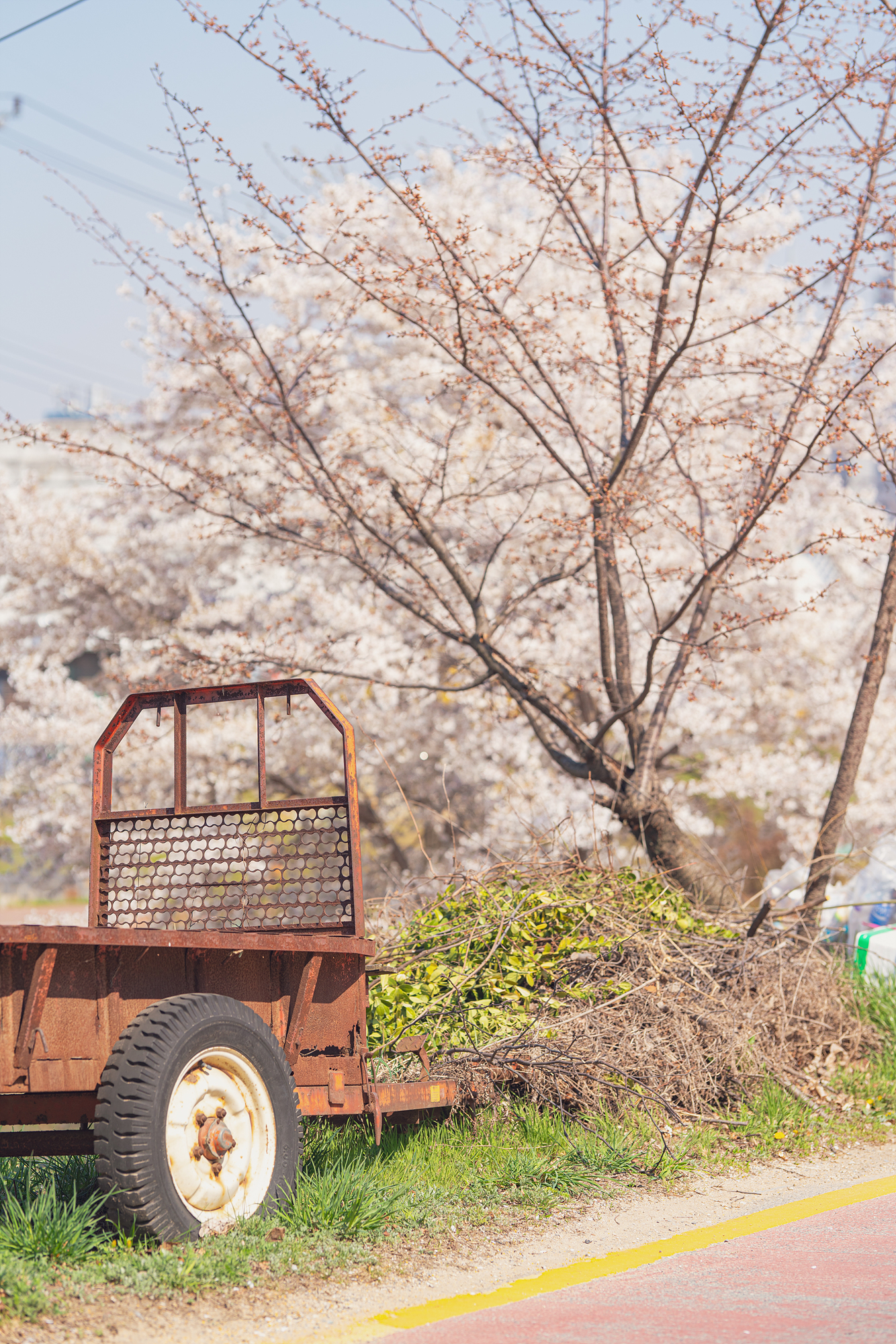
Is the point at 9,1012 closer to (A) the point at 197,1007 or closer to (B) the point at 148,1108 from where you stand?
(B) the point at 148,1108

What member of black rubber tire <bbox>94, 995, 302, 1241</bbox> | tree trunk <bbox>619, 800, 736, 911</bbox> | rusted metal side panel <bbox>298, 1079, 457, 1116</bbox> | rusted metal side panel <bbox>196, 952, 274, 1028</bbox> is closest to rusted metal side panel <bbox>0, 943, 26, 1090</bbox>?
black rubber tire <bbox>94, 995, 302, 1241</bbox>

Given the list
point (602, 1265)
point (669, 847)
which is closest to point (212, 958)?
point (602, 1265)

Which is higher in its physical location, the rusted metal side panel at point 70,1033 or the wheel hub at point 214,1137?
the rusted metal side panel at point 70,1033

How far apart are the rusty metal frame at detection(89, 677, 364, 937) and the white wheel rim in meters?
0.97

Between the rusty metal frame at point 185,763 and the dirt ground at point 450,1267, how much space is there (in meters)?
1.28

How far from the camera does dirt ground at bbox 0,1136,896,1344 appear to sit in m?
3.59

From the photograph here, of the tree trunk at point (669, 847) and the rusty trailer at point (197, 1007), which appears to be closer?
the rusty trailer at point (197, 1007)

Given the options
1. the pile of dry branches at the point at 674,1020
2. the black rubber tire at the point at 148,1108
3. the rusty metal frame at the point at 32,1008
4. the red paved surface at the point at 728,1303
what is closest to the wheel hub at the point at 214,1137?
the black rubber tire at the point at 148,1108

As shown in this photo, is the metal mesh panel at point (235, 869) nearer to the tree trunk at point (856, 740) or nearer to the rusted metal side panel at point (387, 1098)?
the rusted metal side panel at point (387, 1098)

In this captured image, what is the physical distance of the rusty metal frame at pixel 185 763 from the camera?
519 centimetres

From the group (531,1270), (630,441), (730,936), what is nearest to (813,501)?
(630,441)

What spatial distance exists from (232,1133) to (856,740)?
20.0 feet

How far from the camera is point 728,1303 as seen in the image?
3.96m

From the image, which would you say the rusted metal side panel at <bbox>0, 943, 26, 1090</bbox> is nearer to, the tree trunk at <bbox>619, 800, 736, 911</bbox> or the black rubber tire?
the black rubber tire
